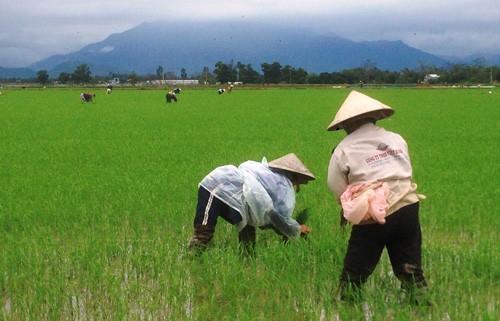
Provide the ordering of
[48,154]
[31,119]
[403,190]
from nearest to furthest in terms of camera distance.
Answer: [403,190], [48,154], [31,119]

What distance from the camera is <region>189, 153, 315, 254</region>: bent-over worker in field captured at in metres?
3.27

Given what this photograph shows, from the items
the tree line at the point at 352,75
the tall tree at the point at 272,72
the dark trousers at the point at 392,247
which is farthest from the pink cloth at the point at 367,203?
the tall tree at the point at 272,72

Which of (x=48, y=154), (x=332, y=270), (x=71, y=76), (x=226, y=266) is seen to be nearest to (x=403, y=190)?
(x=332, y=270)

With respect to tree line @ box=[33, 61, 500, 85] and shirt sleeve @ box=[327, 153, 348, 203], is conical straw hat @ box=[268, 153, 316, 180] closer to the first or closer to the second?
shirt sleeve @ box=[327, 153, 348, 203]

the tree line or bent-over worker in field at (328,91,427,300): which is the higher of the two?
bent-over worker in field at (328,91,427,300)

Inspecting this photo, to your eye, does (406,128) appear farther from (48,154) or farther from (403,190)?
(403,190)

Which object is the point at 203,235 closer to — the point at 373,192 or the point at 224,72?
the point at 373,192

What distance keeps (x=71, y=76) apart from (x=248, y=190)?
7160cm

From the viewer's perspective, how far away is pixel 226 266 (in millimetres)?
3238

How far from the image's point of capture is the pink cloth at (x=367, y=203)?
2502 mm

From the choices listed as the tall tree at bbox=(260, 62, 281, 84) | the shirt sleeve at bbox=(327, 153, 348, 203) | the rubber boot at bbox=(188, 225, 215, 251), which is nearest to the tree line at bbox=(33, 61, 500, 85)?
the tall tree at bbox=(260, 62, 281, 84)

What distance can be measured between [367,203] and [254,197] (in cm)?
87

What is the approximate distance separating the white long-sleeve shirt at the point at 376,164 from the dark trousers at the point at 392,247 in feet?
0.21

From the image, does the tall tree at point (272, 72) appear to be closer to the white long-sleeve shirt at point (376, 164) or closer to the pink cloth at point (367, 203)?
the white long-sleeve shirt at point (376, 164)
